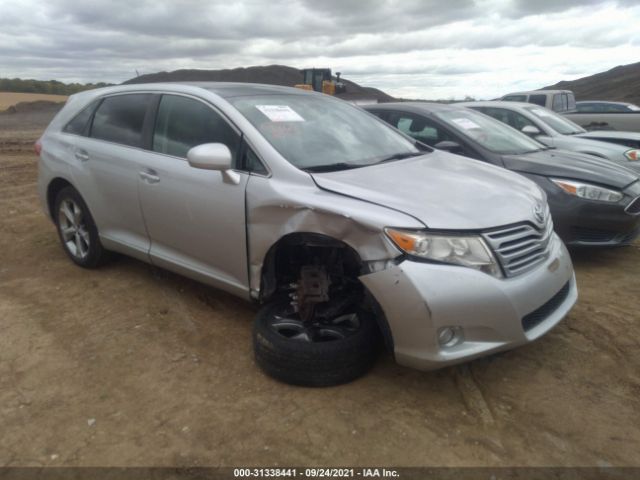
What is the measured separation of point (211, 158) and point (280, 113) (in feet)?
2.35

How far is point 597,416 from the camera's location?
2.60 m

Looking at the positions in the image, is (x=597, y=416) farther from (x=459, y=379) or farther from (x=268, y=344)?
(x=268, y=344)

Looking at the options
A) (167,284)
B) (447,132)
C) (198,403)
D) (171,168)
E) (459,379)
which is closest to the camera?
(198,403)

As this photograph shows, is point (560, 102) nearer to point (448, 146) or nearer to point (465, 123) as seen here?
point (465, 123)

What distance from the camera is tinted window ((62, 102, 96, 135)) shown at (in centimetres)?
447

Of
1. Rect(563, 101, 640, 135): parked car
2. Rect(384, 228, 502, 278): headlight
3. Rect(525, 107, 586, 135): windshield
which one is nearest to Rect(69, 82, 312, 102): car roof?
Rect(384, 228, 502, 278): headlight

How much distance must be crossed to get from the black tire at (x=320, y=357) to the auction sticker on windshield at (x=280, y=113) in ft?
4.61

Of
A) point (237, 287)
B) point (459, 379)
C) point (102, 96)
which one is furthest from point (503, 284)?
point (102, 96)

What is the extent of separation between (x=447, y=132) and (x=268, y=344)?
3542 millimetres

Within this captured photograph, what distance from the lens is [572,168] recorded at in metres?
4.89

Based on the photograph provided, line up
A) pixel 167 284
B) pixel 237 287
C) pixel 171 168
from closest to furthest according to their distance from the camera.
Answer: pixel 237 287, pixel 171 168, pixel 167 284

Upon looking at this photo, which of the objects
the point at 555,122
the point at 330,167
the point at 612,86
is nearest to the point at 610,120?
the point at 555,122

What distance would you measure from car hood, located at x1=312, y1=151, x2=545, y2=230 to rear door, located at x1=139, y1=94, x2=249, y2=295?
0.66 meters

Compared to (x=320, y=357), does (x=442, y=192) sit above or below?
above
